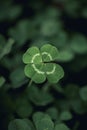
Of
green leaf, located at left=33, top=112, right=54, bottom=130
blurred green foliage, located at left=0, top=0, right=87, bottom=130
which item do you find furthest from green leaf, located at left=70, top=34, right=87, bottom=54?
green leaf, located at left=33, top=112, right=54, bottom=130

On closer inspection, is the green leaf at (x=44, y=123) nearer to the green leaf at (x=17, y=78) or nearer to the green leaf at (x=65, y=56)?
the green leaf at (x=17, y=78)

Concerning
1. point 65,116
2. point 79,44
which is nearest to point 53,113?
point 65,116

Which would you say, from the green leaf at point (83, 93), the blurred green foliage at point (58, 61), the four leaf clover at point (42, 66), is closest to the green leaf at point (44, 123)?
the blurred green foliage at point (58, 61)

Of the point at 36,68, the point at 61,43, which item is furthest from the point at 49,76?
the point at 61,43

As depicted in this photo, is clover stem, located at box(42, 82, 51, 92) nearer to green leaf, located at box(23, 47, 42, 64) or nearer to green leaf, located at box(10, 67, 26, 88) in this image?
green leaf, located at box(10, 67, 26, 88)

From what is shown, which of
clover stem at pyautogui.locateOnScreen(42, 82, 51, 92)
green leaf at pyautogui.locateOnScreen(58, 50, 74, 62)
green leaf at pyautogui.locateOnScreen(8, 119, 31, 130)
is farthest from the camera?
green leaf at pyautogui.locateOnScreen(58, 50, 74, 62)

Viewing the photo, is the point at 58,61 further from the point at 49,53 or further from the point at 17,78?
the point at 49,53

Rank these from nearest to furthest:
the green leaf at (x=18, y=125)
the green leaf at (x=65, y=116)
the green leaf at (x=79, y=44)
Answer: the green leaf at (x=18, y=125)
the green leaf at (x=65, y=116)
the green leaf at (x=79, y=44)
